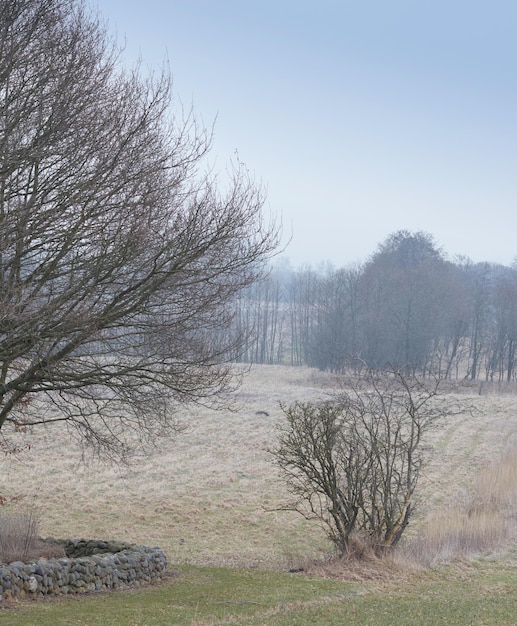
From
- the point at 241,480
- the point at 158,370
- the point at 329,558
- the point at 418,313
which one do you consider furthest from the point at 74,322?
the point at 418,313

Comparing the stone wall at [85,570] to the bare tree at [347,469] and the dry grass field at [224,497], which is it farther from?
the bare tree at [347,469]

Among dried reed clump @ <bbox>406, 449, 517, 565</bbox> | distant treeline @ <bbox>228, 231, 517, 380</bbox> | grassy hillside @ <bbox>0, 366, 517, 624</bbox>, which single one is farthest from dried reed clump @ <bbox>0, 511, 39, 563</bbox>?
distant treeline @ <bbox>228, 231, 517, 380</bbox>

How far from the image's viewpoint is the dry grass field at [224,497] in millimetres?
17297

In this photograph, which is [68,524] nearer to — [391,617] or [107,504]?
[107,504]

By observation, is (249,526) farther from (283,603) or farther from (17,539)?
(283,603)

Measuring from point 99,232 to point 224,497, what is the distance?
50.2 ft

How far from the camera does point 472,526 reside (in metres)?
17.5

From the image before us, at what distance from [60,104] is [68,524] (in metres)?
13.1

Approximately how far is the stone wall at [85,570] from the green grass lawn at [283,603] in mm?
341

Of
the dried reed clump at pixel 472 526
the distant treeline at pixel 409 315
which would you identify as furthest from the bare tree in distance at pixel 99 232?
the distant treeline at pixel 409 315

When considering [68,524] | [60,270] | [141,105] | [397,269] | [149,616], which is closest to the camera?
[149,616]

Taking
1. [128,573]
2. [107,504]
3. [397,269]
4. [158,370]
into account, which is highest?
[397,269]

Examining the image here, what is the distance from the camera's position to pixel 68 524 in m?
19.4

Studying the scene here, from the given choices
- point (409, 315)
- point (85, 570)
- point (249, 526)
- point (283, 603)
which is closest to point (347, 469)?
point (283, 603)
